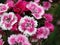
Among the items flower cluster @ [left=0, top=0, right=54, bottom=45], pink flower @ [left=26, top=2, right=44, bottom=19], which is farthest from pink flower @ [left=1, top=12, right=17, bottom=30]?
pink flower @ [left=26, top=2, right=44, bottom=19]

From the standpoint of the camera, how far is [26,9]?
1.79 m

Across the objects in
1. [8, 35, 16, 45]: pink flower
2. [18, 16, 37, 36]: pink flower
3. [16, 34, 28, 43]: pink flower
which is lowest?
[8, 35, 16, 45]: pink flower

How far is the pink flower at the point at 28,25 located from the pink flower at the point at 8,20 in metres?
0.05

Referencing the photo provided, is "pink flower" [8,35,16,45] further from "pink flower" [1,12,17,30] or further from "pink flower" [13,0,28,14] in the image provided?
"pink flower" [13,0,28,14]

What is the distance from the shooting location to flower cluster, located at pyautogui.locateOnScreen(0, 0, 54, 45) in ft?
5.60

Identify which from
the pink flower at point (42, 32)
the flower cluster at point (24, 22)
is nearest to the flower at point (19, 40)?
the flower cluster at point (24, 22)

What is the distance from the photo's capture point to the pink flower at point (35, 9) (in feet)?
5.83

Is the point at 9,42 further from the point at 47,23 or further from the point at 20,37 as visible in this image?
the point at 47,23

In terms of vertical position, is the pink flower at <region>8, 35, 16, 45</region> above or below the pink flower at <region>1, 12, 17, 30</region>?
below

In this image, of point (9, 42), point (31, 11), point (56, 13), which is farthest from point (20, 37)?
point (56, 13)

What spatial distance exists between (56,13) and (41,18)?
4.34 feet

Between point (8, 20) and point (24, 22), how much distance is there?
12 cm

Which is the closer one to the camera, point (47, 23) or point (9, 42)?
point (9, 42)

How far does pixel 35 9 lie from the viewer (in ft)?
5.95
